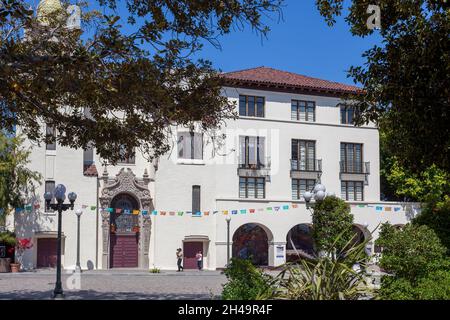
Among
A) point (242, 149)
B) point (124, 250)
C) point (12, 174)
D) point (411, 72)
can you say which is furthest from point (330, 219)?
point (124, 250)

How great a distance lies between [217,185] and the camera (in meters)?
45.4

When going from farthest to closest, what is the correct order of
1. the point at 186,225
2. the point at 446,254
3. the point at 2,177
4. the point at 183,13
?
the point at 186,225, the point at 2,177, the point at 183,13, the point at 446,254

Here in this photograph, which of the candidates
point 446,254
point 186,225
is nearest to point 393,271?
point 446,254

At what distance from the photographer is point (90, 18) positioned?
14.1 m

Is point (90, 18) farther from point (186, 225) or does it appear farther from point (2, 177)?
point (186, 225)

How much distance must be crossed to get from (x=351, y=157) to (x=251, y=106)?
8373 millimetres

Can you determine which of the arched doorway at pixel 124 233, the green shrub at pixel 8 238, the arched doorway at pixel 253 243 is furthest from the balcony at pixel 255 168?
the green shrub at pixel 8 238

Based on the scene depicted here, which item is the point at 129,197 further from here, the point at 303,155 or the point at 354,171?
the point at 354,171

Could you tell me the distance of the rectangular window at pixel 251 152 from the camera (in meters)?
45.6

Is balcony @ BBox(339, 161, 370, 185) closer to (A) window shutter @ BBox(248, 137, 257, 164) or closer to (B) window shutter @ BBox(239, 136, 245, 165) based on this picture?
(A) window shutter @ BBox(248, 137, 257, 164)

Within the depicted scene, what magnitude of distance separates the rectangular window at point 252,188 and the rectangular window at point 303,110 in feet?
17.6

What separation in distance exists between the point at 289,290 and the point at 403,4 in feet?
23.2

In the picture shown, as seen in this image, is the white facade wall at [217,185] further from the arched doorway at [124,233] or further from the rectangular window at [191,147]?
the arched doorway at [124,233]

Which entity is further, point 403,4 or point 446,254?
point 403,4
